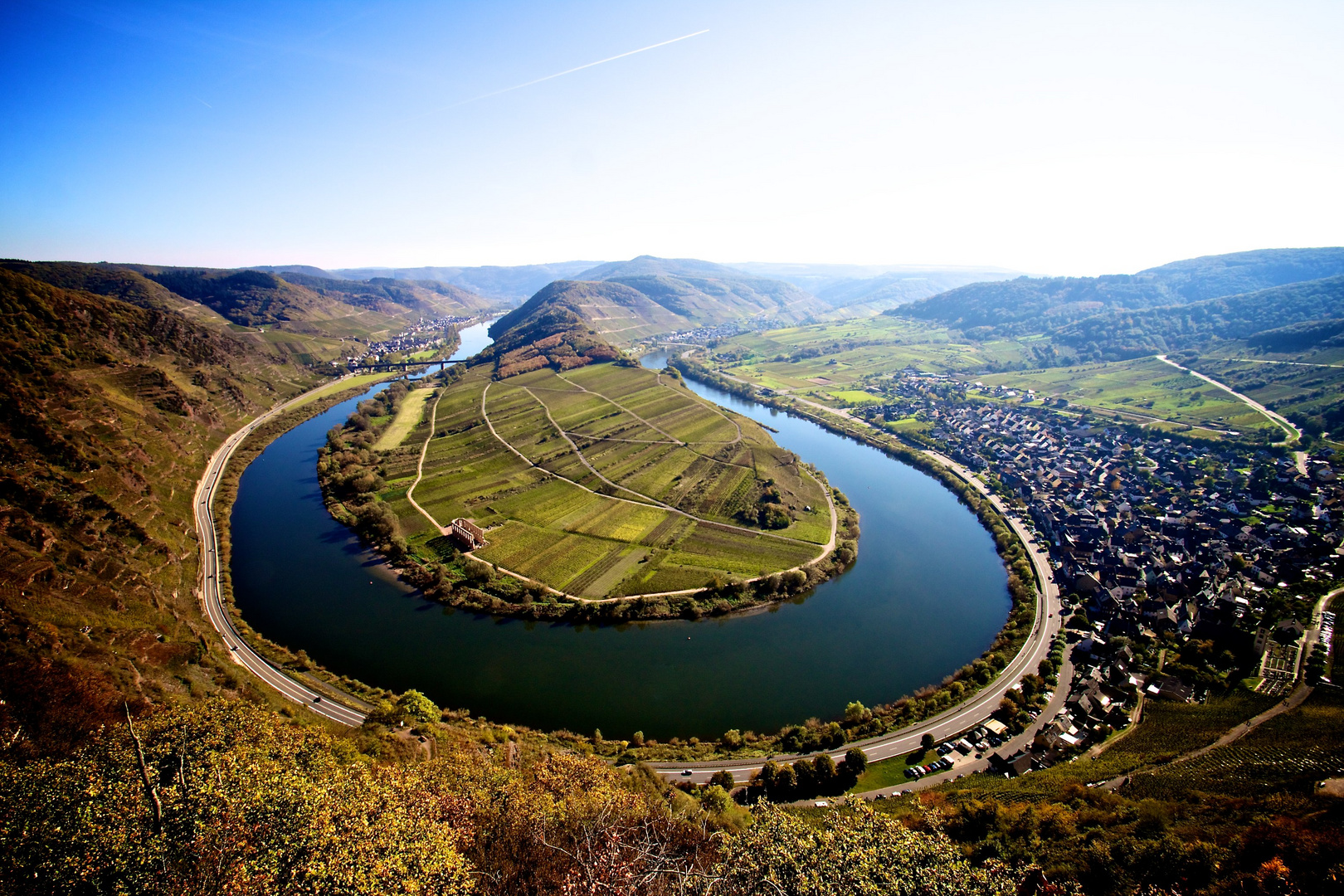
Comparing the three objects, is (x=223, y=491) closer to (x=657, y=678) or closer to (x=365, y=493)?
(x=365, y=493)

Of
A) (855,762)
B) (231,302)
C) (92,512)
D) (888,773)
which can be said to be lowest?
(888,773)

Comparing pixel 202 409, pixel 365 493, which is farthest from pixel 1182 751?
pixel 202 409

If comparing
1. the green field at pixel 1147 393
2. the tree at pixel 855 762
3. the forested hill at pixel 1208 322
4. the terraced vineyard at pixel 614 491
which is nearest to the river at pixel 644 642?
the tree at pixel 855 762

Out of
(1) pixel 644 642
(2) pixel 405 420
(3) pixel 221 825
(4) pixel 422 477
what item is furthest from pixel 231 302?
(3) pixel 221 825

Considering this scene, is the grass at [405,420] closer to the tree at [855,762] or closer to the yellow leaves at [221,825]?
the yellow leaves at [221,825]

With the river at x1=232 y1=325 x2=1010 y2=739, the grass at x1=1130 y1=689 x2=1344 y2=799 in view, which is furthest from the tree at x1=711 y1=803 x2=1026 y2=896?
the river at x1=232 y1=325 x2=1010 y2=739

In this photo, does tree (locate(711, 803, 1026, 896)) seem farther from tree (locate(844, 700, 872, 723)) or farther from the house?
the house

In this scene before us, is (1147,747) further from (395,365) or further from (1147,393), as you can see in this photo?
(395,365)
